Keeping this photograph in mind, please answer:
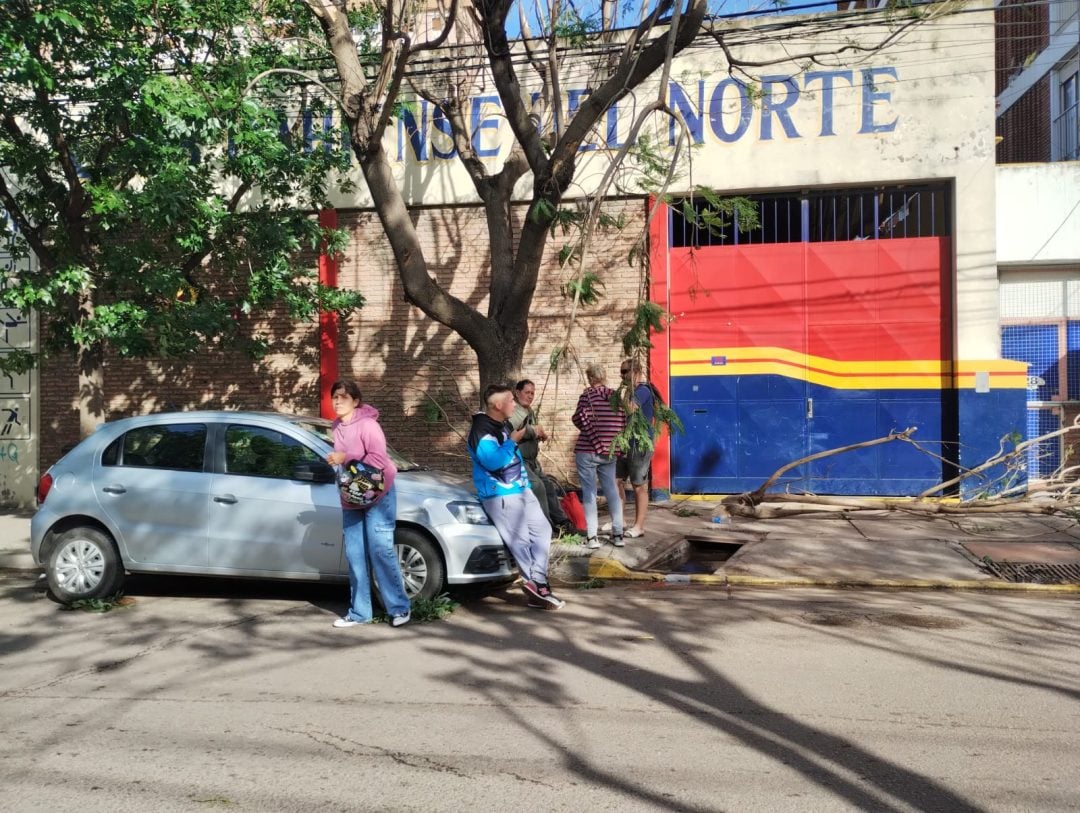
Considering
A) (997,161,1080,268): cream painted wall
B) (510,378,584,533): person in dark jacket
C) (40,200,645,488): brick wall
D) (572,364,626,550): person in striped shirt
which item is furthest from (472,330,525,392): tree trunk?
(997,161,1080,268): cream painted wall

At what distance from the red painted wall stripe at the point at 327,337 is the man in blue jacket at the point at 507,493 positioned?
758 cm

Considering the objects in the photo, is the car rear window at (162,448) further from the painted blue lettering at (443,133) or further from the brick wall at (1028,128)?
the brick wall at (1028,128)

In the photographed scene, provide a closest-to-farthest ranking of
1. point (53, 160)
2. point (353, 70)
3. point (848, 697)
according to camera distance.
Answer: point (848, 697)
point (353, 70)
point (53, 160)

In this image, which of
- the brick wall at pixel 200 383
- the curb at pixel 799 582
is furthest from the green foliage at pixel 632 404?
the brick wall at pixel 200 383

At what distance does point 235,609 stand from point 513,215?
324 inches

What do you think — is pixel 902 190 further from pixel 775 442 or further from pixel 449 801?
pixel 449 801

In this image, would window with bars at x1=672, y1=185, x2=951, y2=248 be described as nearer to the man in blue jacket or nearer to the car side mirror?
the man in blue jacket

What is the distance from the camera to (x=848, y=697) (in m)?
4.99

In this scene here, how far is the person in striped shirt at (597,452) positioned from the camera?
29.3 ft

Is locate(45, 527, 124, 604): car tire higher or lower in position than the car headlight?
lower

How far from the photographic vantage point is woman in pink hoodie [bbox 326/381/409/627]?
21.5 ft

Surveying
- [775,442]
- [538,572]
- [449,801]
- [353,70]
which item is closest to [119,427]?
[538,572]

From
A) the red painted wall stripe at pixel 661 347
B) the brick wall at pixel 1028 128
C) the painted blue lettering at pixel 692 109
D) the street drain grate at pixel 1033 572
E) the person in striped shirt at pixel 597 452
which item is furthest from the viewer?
the brick wall at pixel 1028 128

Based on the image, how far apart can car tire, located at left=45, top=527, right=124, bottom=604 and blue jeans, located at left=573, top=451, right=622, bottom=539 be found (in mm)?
4128
